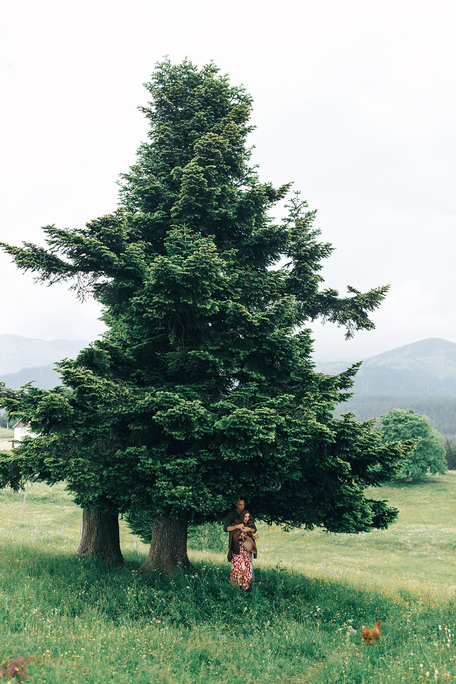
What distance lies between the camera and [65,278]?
11.9 metres

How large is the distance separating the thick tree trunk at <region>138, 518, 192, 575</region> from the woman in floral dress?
1.57 m

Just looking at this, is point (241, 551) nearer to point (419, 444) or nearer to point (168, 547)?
point (168, 547)

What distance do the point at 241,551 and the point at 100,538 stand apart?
15.3 ft

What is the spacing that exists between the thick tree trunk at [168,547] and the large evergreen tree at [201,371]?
4 cm

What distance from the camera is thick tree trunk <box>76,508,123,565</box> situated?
12141 millimetres

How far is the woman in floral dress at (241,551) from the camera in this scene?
32.7 ft

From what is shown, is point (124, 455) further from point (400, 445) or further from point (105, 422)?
point (400, 445)

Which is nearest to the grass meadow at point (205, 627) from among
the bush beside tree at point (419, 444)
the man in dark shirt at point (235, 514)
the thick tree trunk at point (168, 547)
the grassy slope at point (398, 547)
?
the thick tree trunk at point (168, 547)

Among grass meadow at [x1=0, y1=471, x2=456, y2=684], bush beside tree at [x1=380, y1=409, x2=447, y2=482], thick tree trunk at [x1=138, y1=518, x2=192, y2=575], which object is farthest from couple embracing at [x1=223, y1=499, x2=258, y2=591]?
bush beside tree at [x1=380, y1=409, x2=447, y2=482]

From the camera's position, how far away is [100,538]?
12.3m

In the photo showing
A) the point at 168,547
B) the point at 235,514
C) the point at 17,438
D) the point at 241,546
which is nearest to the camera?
the point at 241,546

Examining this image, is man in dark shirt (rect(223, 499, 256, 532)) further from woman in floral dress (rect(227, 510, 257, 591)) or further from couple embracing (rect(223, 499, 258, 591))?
woman in floral dress (rect(227, 510, 257, 591))

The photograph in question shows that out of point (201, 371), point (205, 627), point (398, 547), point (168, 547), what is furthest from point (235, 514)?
point (398, 547)

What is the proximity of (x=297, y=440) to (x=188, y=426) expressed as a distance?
234cm
